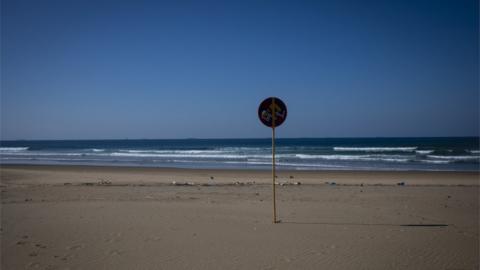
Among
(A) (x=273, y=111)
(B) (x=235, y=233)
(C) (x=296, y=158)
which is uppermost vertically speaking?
(A) (x=273, y=111)

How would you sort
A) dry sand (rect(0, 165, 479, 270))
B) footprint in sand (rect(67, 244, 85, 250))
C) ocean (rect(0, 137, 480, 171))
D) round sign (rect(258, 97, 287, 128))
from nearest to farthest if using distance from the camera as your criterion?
dry sand (rect(0, 165, 479, 270))
footprint in sand (rect(67, 244, 85, 250))
round sign (rect(258, 97, 287, 128))
ocean (rect(0, 137, 480, 171))

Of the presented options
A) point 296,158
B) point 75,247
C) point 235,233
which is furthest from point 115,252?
point 296,158

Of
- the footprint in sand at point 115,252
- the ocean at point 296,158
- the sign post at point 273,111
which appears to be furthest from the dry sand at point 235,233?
the ocean at point 296,158

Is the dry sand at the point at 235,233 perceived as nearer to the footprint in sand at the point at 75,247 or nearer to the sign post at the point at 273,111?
the footprint in sand at the point at 75,247

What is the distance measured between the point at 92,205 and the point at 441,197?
10522mm

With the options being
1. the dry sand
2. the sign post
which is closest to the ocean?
the dry sand

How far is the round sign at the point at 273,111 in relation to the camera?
19.1 feet

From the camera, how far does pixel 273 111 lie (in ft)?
19.1

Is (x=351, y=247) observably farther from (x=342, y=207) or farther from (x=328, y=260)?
(x=342, y=207)

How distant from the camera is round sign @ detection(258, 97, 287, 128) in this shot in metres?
5.83

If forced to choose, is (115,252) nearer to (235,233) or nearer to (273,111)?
(235,233)

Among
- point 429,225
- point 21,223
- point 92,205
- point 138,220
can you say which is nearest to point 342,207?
point 429,225

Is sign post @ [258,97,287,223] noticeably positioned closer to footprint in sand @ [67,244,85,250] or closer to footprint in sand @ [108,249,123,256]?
footprint in sand @ [108,249,123,256]

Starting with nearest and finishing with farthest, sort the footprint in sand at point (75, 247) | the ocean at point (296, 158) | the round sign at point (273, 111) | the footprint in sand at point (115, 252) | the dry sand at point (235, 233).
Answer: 1. the dry sand at point (235, 233)
2. the footprint in sand at point (115, 252)
3. the footprint in sand at point (75, 247)
4. the round sign at point (273, 111)
5. the ocean at point (296, 158)
